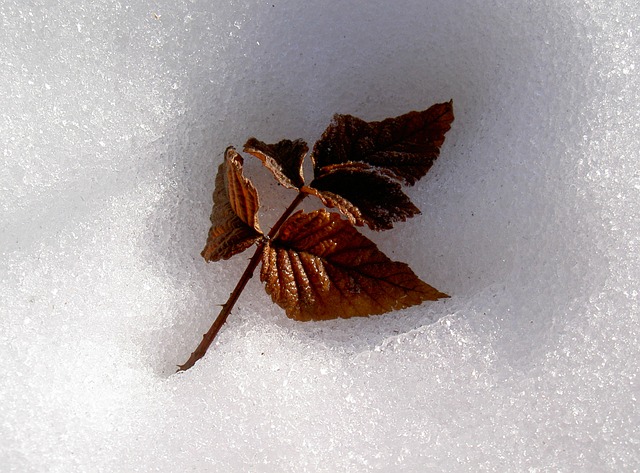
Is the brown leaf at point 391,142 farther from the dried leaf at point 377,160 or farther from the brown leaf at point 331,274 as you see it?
the brown leaf at point 331,274

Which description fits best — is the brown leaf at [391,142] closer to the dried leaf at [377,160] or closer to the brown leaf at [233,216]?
the dried leaf at [377,160]

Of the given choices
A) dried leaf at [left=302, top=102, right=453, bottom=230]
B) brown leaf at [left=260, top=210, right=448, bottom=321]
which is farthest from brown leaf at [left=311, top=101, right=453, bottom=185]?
brown leaf at [left=260, top=210, right=448, bottom=321]

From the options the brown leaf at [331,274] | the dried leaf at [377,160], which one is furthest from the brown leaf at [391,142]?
the brown leaf at [331,274]

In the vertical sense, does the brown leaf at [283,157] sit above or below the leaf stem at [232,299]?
above

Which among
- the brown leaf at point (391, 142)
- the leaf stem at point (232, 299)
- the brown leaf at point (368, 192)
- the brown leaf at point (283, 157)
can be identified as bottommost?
the leaf stem at point (232, 299)

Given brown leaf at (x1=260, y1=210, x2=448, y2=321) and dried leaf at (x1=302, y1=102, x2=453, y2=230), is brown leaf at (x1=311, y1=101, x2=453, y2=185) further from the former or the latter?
brown leaf at (x1=260, y1=210, x2=448, y2=321)

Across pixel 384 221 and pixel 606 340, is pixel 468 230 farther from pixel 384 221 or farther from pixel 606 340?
pixel 606 340

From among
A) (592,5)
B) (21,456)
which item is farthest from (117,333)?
(592,5)

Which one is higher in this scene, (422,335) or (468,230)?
(468,230)
